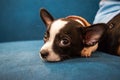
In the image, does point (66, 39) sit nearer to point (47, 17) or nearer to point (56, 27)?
point (56, 27)

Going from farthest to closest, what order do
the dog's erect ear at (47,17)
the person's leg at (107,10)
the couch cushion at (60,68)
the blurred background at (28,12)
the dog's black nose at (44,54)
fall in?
1. the blurred background at (28,12)
2. the person's leg at (107,10)
3. the dog's erect ear at (47,17)
4. the dog's black nose at (44,54)
5. the couch cushion at (60,68)

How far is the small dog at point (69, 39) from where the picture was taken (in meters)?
0.99

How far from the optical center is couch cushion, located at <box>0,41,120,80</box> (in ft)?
2.78

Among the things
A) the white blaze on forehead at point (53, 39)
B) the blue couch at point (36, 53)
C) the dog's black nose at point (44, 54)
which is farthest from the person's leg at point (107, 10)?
the dog's black nose at point (44, 54)

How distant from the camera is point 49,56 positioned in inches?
38.6

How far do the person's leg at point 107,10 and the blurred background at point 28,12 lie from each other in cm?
16

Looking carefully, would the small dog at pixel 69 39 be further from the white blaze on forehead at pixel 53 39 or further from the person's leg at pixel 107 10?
the person's leg at pixel 107 10

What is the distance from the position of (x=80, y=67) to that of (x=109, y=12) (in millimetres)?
576

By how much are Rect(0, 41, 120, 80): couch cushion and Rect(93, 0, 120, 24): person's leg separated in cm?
32

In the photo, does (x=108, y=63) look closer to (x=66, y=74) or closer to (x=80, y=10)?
(x=66, y=74)

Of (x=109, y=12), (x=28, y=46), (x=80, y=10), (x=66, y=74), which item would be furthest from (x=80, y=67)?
(x=80, y=10)

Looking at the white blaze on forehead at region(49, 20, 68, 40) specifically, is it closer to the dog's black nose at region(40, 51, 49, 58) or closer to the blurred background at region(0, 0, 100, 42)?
the dog's black nose at region(40, 51, 49, 58)

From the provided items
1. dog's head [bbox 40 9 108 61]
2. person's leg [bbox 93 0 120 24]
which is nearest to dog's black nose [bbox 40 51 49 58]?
dog's head [bbox 40 9 108 61]

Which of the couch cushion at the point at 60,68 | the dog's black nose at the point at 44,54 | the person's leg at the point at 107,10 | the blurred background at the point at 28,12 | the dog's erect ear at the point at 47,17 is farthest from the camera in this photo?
the blurred background at the point at 28,12
